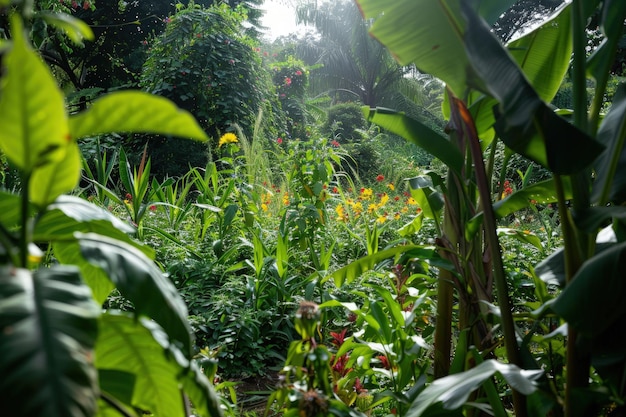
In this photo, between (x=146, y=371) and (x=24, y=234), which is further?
(x=146, y=371)

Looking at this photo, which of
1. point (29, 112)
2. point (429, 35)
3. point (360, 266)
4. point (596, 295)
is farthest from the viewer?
point (360, 266)

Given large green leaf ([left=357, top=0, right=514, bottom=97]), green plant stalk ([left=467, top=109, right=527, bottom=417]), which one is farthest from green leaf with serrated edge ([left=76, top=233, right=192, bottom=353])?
large green leaf ([left=357, top=0, right=514, bottom=97])

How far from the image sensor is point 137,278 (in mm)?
671

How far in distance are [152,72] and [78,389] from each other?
9.61 m

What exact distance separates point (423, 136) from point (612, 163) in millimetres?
560

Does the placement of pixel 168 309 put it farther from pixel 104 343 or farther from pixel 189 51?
pixel 189 51

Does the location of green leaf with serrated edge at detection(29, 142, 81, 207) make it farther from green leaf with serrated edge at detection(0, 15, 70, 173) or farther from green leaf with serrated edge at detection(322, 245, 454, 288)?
green leaf with serrated edge at detection(322, 245, 454, 288)

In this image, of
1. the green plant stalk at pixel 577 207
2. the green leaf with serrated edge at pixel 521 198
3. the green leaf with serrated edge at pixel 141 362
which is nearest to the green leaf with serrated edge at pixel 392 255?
the green leaf with serrated edge at pixel 521 198

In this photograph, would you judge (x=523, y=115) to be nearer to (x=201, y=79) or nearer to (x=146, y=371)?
(x=146, y=371)

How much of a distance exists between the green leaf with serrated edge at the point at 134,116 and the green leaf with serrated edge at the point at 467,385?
793 millimetres

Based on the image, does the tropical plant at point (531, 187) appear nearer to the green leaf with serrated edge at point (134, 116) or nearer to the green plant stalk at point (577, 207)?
the green plant stalk at point (577, 207)

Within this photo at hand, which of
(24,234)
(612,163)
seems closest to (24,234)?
(24,234)

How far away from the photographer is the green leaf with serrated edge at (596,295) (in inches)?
39.0

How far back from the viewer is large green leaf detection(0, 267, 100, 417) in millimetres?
443
